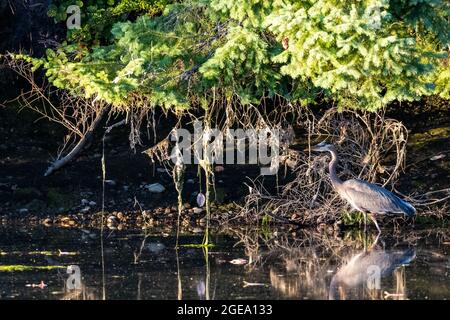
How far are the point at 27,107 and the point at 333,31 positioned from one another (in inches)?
295

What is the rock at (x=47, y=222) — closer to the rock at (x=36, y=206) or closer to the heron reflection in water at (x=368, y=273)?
the rock at (x=36, y=206)

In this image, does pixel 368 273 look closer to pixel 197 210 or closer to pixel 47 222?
pixel 197 210

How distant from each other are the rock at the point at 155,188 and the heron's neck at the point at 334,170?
251cm

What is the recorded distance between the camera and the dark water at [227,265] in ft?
35.6

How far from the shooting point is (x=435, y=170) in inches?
659

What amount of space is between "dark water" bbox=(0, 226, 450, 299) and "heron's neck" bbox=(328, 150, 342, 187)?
2.48 feet

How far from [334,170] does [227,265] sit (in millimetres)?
3442

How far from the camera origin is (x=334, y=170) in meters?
15.3

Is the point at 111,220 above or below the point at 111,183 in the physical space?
below

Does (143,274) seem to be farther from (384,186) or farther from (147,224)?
(384,186)

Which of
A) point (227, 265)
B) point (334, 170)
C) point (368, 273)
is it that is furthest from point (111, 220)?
point (368, 273)

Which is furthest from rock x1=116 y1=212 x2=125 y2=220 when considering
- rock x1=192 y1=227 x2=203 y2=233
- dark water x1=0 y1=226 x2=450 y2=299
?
rock x1=192 y1=227 x2=203 y2=233

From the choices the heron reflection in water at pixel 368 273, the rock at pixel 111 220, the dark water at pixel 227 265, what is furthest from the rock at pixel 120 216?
the heron reflection in water at pixel 368 273

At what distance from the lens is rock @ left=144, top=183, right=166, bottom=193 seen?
16.3 m
